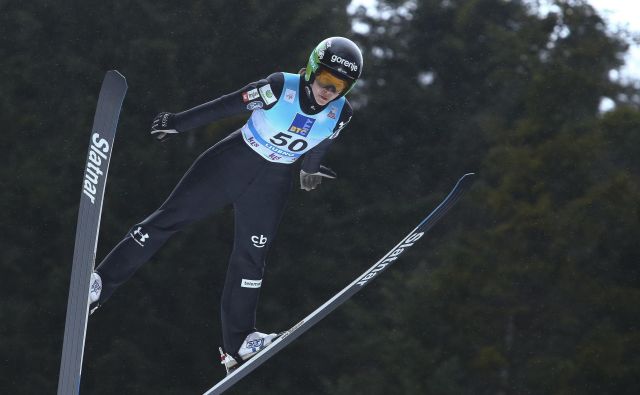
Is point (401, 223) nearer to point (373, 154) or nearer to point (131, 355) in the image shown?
point (373, 154)

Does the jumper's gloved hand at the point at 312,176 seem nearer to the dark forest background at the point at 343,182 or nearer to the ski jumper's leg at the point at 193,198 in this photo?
the ski jumper's leg at the point at 193,198

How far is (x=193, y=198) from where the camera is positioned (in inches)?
214

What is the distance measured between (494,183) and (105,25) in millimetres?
4920

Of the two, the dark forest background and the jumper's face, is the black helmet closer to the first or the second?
the jumper's face

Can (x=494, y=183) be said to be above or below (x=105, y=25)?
below

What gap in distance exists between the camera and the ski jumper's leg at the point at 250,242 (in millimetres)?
5453

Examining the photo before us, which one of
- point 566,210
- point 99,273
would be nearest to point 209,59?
point 566,210

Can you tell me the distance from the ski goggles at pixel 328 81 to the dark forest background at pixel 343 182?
6679mm

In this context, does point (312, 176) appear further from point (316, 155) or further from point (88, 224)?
point (88, 224)

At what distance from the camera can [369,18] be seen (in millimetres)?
14117

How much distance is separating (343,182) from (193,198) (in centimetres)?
807

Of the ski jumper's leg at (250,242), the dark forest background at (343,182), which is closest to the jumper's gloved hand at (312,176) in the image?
the ski jumper's leg at (250,242)

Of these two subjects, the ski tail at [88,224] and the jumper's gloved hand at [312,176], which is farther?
the jumper's gloved hand at [312,176]

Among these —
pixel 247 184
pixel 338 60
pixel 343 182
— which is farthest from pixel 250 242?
pixel 343 182
